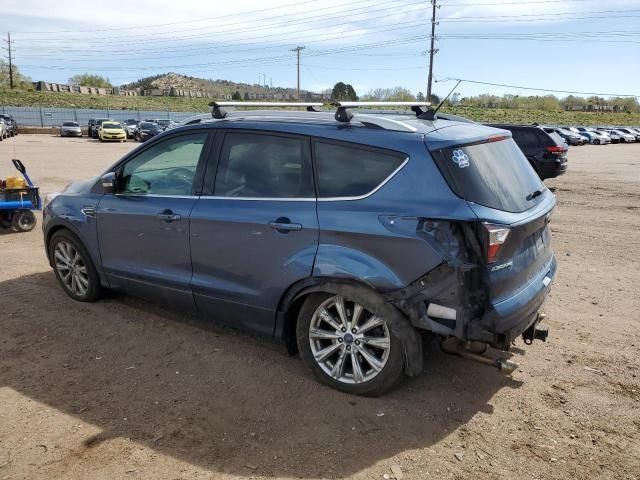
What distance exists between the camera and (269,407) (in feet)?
11.1

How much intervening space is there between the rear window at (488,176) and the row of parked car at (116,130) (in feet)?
114

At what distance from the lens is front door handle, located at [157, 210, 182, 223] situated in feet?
13.4

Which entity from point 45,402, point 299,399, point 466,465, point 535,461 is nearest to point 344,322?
point 299,399

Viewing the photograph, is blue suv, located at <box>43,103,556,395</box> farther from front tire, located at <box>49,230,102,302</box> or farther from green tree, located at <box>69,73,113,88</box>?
green tree, located at <box>69,73,113,88</box>

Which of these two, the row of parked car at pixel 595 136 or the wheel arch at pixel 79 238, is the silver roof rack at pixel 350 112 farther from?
the row of parked car at pixel 595 136

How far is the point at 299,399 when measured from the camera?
3.49m

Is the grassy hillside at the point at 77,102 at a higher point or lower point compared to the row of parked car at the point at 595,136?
higher

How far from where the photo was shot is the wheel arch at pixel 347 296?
3229mm

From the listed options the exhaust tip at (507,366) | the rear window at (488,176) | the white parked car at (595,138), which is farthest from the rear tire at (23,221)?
the white parked car at (595,138)

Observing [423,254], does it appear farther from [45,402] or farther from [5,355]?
[5,355]

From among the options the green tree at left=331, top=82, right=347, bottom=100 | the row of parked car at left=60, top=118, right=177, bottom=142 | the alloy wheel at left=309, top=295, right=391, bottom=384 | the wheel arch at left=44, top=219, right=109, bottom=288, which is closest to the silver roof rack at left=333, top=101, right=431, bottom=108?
the alloy wheel at left=309, top=295, right=391, bottom=384

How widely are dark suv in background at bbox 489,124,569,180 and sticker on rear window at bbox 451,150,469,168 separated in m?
12.5

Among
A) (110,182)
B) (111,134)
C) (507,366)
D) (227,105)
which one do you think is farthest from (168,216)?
(111,134)

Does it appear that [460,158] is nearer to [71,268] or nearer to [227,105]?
[227,105]
